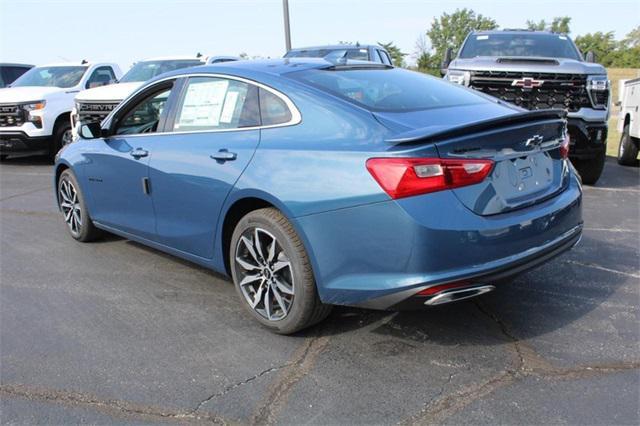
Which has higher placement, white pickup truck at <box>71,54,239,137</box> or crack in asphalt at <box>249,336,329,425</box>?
white pickup truck at <box>71,54,239,137</box>

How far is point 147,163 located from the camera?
165 inches

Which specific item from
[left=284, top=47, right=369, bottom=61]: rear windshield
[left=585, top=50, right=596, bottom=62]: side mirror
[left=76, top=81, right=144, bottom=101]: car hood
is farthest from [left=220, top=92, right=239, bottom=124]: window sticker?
[left=284, top=47, right=369, bottom=61]: rear windshield

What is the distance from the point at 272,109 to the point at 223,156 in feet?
1.40

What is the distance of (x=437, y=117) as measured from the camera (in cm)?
313

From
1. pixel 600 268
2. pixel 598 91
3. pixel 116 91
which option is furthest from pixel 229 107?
pixel 116 91

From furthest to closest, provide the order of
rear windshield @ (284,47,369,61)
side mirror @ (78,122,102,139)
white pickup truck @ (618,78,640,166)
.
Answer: rear windshield @ (284,47,369,61) < white pickup truck @ (618,78,640,166) < side mirror @ (78,122,102,139)

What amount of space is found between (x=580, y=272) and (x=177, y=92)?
131 inches

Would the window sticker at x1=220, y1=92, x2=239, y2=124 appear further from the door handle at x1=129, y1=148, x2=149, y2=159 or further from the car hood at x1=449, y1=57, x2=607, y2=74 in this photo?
the car hood at x1=449, y1=57, x2=607, y2=74

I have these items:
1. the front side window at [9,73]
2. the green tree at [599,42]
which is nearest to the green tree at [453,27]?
the green tree at [599,42]

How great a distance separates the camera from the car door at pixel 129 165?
4.30 metres

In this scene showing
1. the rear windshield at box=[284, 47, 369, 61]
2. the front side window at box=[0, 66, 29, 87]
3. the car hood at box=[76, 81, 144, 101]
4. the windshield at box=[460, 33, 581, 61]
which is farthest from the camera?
the front side window at box=[0, 66, 29, 87]

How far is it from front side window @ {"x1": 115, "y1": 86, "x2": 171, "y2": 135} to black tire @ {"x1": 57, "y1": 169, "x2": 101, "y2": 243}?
0.90 meters

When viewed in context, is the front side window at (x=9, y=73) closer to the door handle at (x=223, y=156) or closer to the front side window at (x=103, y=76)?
the front side window at (x=103, y=76)

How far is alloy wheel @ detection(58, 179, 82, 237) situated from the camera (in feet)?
17.9
